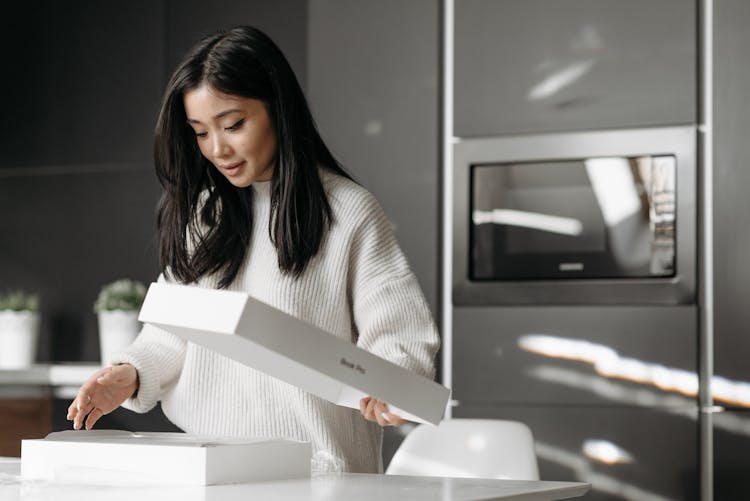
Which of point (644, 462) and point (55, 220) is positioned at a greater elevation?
point (55, 220)

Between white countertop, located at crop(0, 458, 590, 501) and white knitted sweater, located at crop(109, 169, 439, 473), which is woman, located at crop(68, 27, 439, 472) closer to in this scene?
white knitted sweater, located at crop(109, 169, 439, 473)

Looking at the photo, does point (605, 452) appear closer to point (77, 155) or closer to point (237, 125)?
point (237, 125)

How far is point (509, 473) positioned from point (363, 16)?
4.93 ft

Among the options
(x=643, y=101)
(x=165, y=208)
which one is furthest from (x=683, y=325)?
(x=165, y=208)

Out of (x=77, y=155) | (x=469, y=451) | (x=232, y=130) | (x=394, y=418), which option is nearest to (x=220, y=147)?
(x=232, y=130)

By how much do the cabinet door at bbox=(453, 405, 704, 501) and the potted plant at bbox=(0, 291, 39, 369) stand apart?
5.04 feet

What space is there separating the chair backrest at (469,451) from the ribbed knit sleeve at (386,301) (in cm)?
36

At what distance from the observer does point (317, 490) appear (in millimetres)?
1166

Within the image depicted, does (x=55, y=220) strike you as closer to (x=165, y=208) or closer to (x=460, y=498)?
(x=165, y=208)

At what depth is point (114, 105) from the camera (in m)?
3.48

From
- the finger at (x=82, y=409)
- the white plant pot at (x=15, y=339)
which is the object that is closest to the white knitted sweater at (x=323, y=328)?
the finger at (x=82, y=409)

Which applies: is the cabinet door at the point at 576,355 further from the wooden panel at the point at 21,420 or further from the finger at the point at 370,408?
the finger at the point at 370,408

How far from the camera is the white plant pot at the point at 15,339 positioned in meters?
3.28

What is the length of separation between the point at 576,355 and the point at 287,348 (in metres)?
1.66
